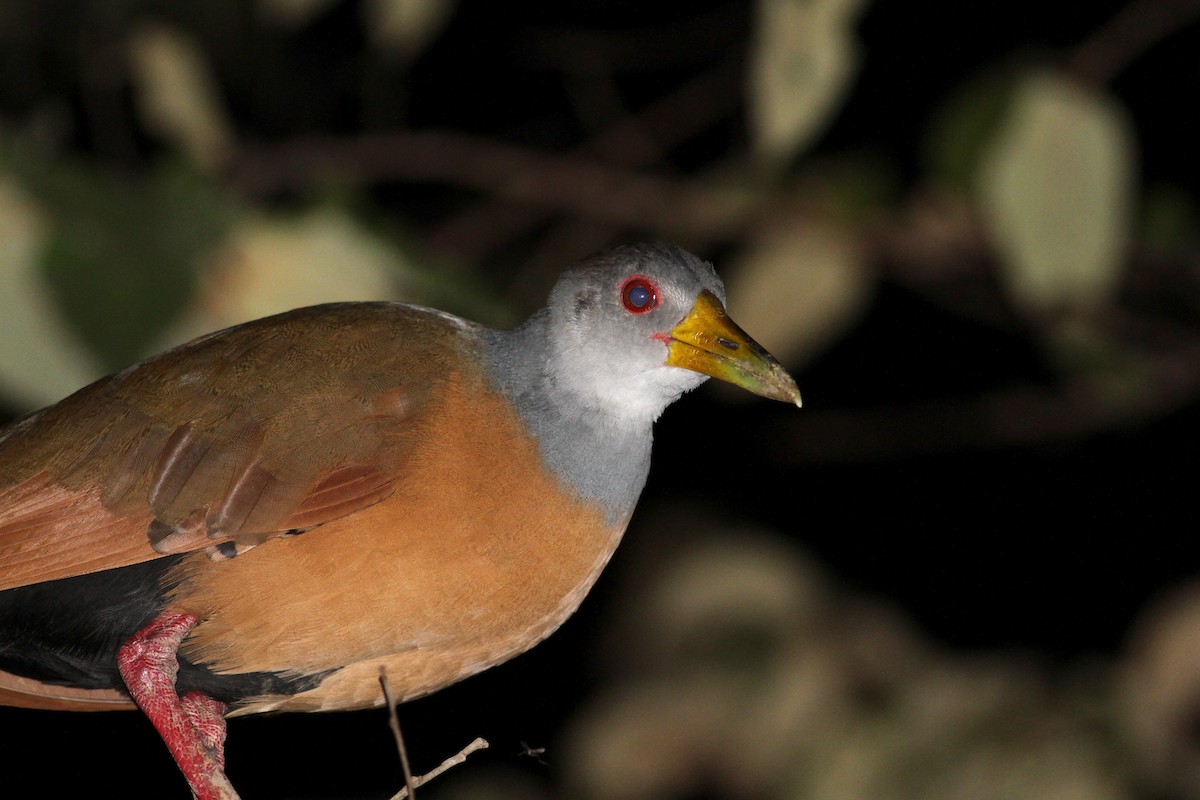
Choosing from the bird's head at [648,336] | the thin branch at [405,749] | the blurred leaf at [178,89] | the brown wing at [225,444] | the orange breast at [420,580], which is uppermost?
the blurred leaf at [178,89]

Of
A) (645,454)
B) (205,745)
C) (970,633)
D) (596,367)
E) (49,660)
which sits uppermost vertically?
(596,367)

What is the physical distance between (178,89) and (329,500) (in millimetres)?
2351

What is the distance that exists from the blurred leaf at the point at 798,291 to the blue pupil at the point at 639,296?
4.74ft

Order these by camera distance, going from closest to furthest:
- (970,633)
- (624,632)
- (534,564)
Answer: (534,564) → (624,632) → (970,633)

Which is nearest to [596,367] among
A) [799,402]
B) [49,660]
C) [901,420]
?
[799,402]

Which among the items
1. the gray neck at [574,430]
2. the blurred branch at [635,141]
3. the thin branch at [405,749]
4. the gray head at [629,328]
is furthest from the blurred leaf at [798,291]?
the thin branch at [405,749]

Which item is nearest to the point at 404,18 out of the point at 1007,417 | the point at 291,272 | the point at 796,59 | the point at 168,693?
the point at 291,272

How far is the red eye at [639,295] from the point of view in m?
2.75

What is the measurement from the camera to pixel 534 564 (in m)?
2.50

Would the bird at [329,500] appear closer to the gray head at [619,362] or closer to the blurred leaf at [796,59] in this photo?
the gray head at [619,362]

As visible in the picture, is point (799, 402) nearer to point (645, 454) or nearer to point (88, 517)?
point (645, 454)

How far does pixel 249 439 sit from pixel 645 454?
750 millimetres

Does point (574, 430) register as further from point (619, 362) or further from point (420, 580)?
point (420, 580)

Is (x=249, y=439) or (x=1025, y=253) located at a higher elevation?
(x=1025, y=253)
